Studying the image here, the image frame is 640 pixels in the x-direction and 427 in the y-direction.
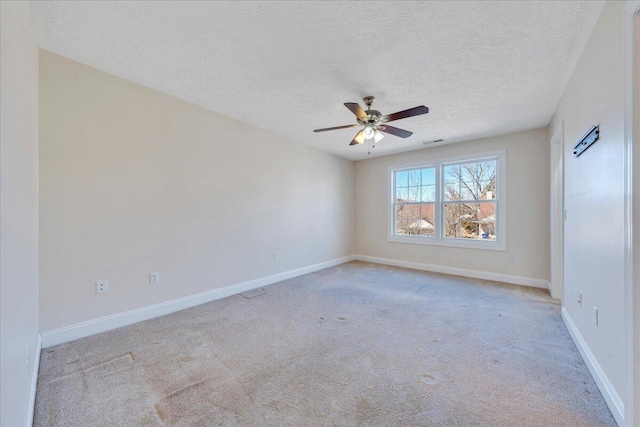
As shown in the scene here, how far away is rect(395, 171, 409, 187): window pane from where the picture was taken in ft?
18.5

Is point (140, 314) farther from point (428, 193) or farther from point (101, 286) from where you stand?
point (428, 193)

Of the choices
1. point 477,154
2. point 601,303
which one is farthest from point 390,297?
point 477,154

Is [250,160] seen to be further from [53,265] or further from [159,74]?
[53,265]

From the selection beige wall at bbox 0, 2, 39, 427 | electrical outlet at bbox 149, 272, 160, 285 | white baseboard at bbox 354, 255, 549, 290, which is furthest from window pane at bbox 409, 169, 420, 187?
beige wall at bbox 0, 2, 39, 427

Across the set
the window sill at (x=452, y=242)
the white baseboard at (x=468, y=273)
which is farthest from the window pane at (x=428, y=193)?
the white baseboard at (x=468, y=273)

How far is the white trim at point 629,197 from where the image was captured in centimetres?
131

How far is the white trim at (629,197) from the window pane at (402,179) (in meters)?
4.24

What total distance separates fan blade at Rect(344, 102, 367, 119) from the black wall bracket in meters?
1.74

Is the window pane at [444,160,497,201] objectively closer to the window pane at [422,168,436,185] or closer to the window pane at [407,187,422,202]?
the window pane at [422,168,436,185]

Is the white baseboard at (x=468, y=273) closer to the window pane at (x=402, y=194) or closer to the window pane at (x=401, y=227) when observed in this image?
the window pane at (x=401, y=227)

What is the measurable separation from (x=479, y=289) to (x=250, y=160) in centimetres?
389

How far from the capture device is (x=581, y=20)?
182 cm

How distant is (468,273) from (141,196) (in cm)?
504

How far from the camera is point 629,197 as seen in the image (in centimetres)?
136
